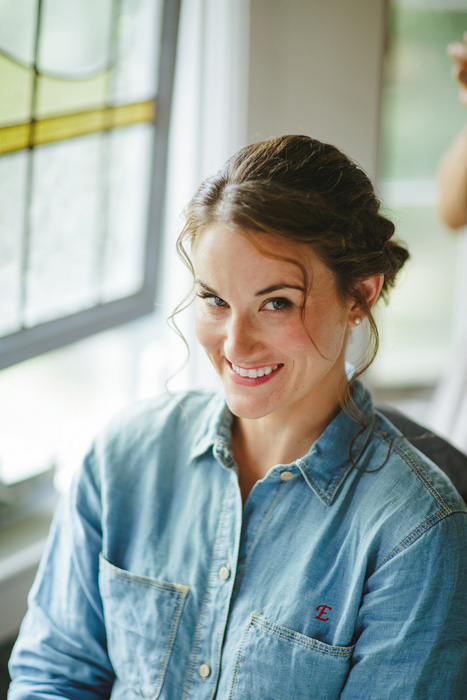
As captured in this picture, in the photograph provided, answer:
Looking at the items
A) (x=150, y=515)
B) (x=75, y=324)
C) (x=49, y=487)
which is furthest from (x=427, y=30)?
(x=150, y=515)

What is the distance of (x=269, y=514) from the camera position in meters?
1.12

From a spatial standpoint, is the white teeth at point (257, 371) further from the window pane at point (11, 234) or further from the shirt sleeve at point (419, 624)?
the window pane at point (11, 234)

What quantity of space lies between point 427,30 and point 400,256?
238 cm

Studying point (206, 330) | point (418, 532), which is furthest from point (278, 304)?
point (418, 532)

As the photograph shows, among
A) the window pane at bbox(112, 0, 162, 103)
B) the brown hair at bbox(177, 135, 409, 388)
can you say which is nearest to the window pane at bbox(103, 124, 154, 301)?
the window pane at bbox(112, 0, 162, 103)

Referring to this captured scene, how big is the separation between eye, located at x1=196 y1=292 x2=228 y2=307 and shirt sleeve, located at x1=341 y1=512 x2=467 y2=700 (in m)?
0.44

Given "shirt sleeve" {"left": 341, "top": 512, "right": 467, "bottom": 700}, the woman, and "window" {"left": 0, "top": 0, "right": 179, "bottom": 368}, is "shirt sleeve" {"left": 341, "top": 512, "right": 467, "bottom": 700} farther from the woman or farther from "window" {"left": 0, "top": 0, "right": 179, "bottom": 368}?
"window" {"left": 0, "top": 0, "right": 179, "bottom": 368}

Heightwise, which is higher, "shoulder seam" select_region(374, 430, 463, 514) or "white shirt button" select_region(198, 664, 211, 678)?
"shoulder seam" select_region(374, 430, 463, 514)

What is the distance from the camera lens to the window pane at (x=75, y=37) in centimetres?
173

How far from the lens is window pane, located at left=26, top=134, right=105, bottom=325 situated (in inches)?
75.0

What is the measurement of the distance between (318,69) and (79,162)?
2.53 ft

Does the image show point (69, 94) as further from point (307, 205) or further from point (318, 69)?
point (307, 205)

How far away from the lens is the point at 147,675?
1.12 meters

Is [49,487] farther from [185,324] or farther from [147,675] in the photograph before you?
[147,675]
